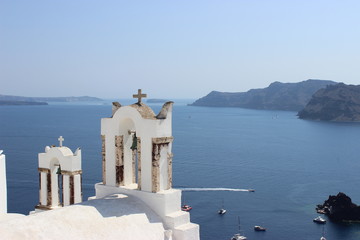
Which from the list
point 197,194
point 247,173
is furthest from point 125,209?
point 247,173

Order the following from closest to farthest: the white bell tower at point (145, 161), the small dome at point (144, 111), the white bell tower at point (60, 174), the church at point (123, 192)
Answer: the church at point (123, 192)
the white bell tower at point (145, 161)
the small dome at point (144, 111)
the white bell tower at point (60, 174)

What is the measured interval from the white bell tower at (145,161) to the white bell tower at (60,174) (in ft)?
5.16

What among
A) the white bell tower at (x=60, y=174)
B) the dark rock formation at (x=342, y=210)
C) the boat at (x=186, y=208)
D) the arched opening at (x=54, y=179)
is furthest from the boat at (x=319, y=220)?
the arched opening at (x=54, y=179)

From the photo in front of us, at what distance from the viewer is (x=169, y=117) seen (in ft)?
43.3

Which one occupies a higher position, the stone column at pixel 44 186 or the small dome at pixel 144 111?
the small dome at pixel 144 111

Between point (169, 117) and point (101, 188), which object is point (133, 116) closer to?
point (169, 117)

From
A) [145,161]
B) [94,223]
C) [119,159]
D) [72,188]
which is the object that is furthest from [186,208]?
[94,223]

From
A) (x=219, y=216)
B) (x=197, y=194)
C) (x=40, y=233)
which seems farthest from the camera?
(x=197, y=194)

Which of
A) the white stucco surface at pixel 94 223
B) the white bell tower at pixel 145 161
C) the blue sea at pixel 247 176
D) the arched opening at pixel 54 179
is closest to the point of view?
the white stucco surface at pixel 94 223

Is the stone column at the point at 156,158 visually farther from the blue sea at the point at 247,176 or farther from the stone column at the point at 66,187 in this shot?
the blue sea at the point at 247,176

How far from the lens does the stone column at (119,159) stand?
44.9 feet

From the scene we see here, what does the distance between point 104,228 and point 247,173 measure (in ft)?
254

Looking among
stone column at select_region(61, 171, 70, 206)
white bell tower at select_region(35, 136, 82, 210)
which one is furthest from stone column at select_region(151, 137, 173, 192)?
stone column at select_region(61, 171, 70, 206)

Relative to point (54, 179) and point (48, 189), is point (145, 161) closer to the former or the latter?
point (54, 179)
